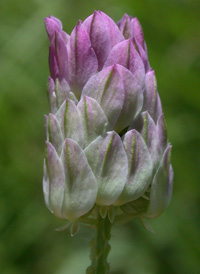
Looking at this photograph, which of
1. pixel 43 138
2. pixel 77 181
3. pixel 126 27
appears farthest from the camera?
pixel 43 138

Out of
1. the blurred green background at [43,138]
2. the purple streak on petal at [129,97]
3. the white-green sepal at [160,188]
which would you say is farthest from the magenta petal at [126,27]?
the blurred green background at [43,138]

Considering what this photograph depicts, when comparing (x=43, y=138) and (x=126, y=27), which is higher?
(x=126, y=27)

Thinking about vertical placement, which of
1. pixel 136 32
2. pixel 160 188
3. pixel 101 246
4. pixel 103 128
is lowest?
pixel 101 246

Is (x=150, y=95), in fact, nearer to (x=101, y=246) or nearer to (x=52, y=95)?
(x=52, y=95)

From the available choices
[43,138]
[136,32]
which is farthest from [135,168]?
[43,138]

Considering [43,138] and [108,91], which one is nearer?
[108,91]

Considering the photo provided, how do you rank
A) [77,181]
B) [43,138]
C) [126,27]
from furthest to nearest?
[43,138] < [126,27] < [77,181]
